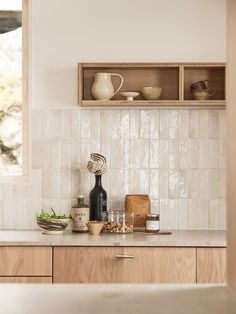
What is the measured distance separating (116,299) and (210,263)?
7.31 feet

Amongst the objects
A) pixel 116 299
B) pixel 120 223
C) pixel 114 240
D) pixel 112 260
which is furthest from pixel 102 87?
pixel 116 299

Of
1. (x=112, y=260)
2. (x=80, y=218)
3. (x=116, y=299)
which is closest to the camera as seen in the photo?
(x=116, y=299)

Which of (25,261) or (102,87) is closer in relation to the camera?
(25,261)

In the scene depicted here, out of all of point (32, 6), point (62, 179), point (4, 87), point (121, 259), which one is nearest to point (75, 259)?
point (121, 259)

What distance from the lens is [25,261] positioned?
11.4 ft

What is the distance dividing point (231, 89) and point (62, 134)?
2750 mm

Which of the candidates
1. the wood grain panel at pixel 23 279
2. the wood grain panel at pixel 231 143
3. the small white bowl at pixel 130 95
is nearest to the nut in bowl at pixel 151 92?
the small white bowl at pixel 130 95

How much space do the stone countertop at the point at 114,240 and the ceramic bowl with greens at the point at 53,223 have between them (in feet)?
0.15

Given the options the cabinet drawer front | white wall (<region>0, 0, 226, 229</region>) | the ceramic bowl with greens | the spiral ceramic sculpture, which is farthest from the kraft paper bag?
the cabinet drawer front

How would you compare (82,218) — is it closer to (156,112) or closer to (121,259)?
(121,259)

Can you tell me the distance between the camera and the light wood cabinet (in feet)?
11.4

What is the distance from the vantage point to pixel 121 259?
3.48 metres

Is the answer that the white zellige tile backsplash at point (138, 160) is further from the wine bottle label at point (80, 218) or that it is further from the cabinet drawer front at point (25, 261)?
the cabinet drawer front at point (25, 261)

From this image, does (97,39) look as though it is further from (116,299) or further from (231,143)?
(116,299)
